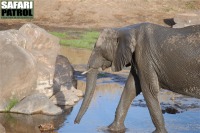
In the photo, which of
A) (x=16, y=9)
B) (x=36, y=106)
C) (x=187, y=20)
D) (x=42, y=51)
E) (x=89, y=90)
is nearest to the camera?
(x=89, y=90)

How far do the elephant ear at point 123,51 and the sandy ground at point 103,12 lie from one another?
18711 millimetres

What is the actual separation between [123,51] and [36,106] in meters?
2.48

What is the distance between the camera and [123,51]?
10.1 metres

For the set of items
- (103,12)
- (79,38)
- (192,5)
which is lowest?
(103,12)

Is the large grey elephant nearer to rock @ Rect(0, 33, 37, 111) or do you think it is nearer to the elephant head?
the elephant head

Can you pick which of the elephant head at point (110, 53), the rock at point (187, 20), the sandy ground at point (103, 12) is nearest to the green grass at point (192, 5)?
the sandy ground at point (103, 12)

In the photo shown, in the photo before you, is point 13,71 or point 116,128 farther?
point 13,71

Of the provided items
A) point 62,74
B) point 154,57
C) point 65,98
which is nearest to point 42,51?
point 62,74

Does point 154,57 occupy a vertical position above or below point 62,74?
above

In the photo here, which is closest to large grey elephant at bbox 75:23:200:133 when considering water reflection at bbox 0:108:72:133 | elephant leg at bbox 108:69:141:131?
elephant leg at bbox 108:69:141:131

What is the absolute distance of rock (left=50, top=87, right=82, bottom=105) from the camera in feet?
41.9

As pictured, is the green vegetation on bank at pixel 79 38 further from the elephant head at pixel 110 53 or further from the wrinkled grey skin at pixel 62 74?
the elephant head at pixel 110 53

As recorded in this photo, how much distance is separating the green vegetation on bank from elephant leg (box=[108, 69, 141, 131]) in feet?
37.3

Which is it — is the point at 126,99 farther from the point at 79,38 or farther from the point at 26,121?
the point at 79,38
